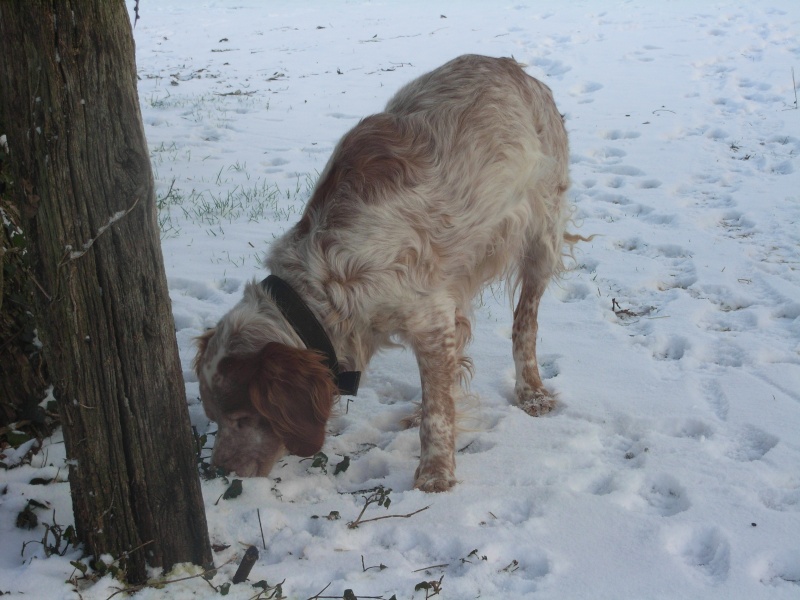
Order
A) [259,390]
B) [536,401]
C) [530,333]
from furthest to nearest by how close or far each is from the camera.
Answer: [530,333]
[536,401]
[259,390]

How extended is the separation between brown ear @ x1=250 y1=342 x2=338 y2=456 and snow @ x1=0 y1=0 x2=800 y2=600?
289 millimetres

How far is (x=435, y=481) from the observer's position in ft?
9.78

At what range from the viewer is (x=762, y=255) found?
4.91m

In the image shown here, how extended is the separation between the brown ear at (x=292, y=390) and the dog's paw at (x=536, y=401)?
110 cm

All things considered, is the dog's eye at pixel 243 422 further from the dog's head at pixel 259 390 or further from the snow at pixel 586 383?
the snow at pixel 586 383

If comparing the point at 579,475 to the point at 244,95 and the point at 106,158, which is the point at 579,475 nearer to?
the point at 106,158

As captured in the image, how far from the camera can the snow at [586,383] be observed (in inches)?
97.0

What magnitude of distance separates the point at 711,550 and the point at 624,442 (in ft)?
2.35

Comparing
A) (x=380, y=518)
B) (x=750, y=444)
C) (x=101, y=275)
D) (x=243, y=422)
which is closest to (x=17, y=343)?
(x=243, y=422)

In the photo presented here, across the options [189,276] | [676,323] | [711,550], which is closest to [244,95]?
[189,276]

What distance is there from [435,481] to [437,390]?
366 millimetres

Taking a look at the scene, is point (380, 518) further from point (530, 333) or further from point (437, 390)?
point (530, 333)

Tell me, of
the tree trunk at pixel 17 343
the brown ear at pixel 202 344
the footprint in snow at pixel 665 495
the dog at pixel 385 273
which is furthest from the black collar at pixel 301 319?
the footprint in snow at pixel 665 495

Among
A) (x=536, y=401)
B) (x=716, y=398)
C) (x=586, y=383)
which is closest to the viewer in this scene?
(x=716, y=398)
